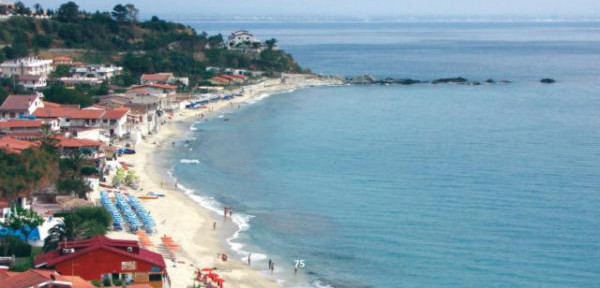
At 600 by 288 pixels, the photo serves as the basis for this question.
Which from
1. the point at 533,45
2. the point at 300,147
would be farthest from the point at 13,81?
the point at 533,45

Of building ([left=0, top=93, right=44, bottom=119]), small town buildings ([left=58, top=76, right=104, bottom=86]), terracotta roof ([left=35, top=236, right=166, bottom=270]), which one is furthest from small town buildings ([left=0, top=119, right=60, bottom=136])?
small town buildings ([left=58, top=76, right=104, bottom=86])

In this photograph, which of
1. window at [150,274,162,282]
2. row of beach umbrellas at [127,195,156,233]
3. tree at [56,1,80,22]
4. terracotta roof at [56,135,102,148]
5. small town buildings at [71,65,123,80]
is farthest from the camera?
tree at [56,1,80,22]

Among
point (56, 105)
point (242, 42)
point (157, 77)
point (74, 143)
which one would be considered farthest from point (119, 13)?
point (74, 143)

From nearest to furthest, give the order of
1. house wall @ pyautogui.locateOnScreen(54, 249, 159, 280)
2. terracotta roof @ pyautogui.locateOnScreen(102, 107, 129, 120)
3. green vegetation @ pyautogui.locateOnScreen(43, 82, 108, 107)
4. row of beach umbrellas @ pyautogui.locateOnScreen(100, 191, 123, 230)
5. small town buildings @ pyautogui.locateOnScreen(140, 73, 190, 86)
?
1. house wall @ pyautogui.locateOnScreen(54, 249, 159, 280)
2. row of beach umbrellas @ pyautogui.locateOnScreen(100, 191, 123, 230)
3. terracotta roof @ pyautogui.locateOnScreen(102, 107, 129, 120)
4. green vegetation @ pyautogui.locateOnScreen(43, 82, 108, 107)
5. small town buildings @ pyautogui.locateOnScreen(140, 73, 190, 86)

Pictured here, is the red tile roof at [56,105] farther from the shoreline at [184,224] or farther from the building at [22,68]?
the building at [22,68]

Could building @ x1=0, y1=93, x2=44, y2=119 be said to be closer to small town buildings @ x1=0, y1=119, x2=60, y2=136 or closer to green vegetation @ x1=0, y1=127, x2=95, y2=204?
small town buildings @ x1=0, y1=119, x2=60, y2=136

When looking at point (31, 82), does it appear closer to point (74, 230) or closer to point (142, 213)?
point (142, 213)

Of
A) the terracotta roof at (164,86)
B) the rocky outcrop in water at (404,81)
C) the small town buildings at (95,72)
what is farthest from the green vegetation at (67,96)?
the rocky outcrop in water at (404,81)
